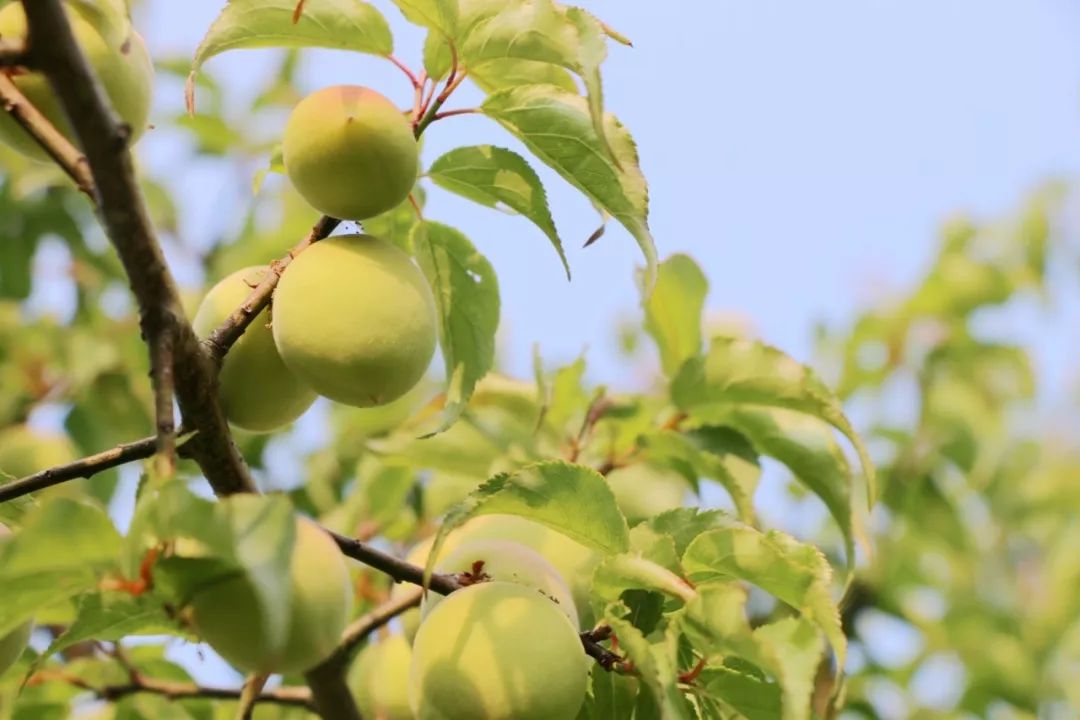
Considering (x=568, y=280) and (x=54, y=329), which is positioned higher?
(x=568, y=280)

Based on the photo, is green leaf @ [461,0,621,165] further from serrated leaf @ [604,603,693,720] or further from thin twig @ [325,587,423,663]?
thin twig @ [325,587,423,663]

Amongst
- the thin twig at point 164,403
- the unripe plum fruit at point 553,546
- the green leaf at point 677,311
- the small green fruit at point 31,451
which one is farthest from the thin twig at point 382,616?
the small green fruit at point 31,451

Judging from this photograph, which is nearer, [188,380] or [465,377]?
[188,380]

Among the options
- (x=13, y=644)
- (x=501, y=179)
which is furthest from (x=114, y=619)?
(x=501, y=179)

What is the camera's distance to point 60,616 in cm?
95

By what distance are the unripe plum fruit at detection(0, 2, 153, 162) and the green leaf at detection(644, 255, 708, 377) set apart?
32.1 inches

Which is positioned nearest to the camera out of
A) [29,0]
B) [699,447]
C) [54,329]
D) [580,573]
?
[29,0]

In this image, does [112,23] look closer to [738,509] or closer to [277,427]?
[277,427]

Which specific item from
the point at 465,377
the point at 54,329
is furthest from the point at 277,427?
the point at 54,329

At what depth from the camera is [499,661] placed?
2.83 feet

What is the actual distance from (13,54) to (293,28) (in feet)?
0.95

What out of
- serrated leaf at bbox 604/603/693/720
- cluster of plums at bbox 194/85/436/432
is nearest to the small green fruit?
cluster of plums at bbox 194/85/436/432

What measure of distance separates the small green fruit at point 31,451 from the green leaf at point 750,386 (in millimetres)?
1210

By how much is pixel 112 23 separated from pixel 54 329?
1718 millimetres
